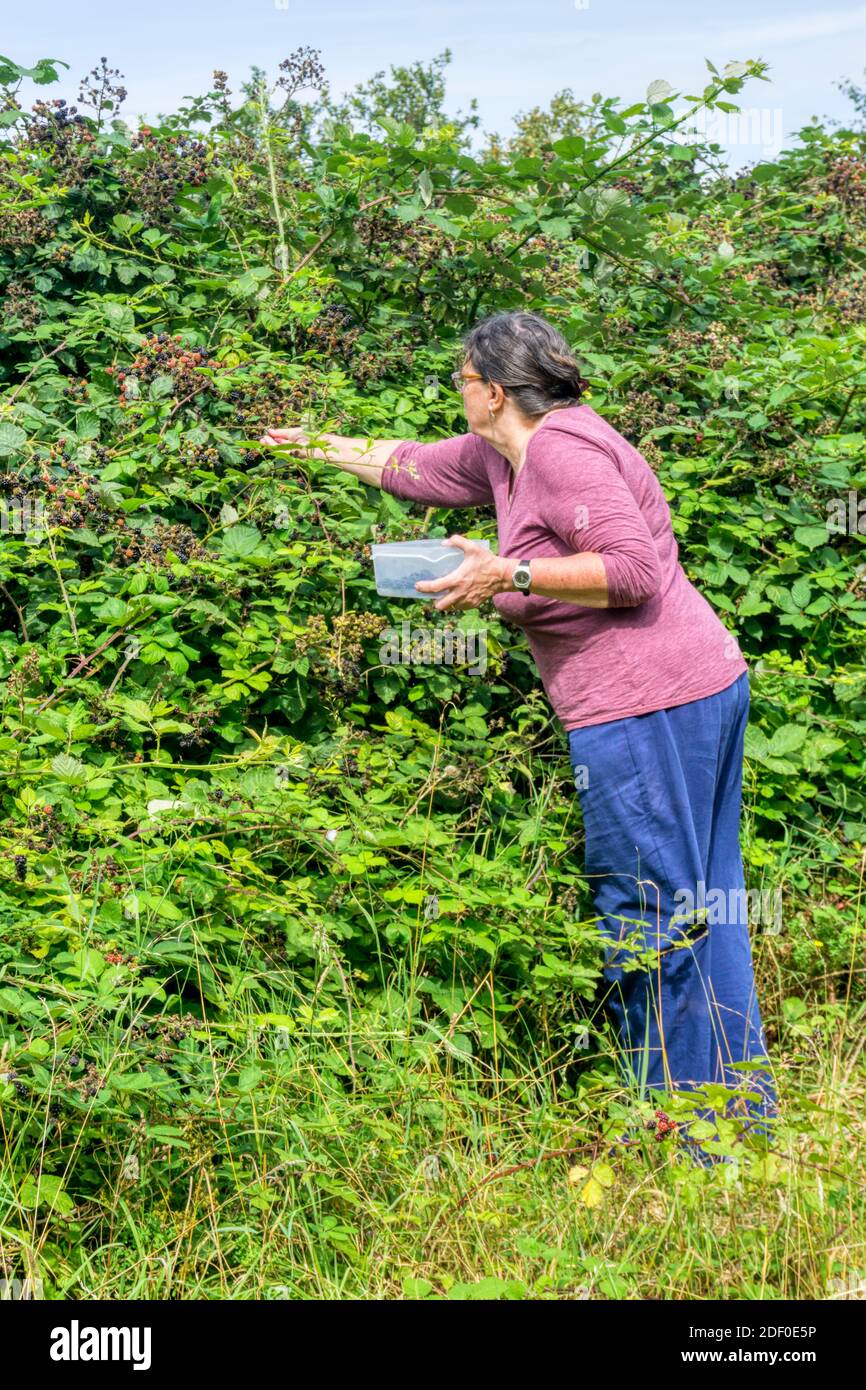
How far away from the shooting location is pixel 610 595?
290 centimetres

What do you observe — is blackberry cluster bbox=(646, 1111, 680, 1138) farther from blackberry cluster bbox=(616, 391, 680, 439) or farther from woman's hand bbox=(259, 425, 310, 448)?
blackberry cluster bbox=(616, 391, 680, 439)

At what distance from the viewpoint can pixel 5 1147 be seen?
234 centimetres

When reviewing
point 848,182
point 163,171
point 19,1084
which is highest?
point 848,182

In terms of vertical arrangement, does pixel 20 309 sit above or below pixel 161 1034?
above

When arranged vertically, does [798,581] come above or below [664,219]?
below

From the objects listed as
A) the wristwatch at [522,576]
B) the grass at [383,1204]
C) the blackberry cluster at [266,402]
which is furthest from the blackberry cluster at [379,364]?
the grass at [383,1204]

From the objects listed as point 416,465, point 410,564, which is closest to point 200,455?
point 416,465

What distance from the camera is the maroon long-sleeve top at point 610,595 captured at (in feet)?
9.53

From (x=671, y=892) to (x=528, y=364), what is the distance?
1.27 m

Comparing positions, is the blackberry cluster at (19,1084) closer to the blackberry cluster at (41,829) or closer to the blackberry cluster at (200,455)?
the blackberry cluster at (41,829)

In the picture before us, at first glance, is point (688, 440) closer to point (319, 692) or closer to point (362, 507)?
point (362, 507)

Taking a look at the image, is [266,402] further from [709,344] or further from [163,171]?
[709,344]

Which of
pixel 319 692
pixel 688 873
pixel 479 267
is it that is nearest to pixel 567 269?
pixel 479 267

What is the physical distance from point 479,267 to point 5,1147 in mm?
2906
